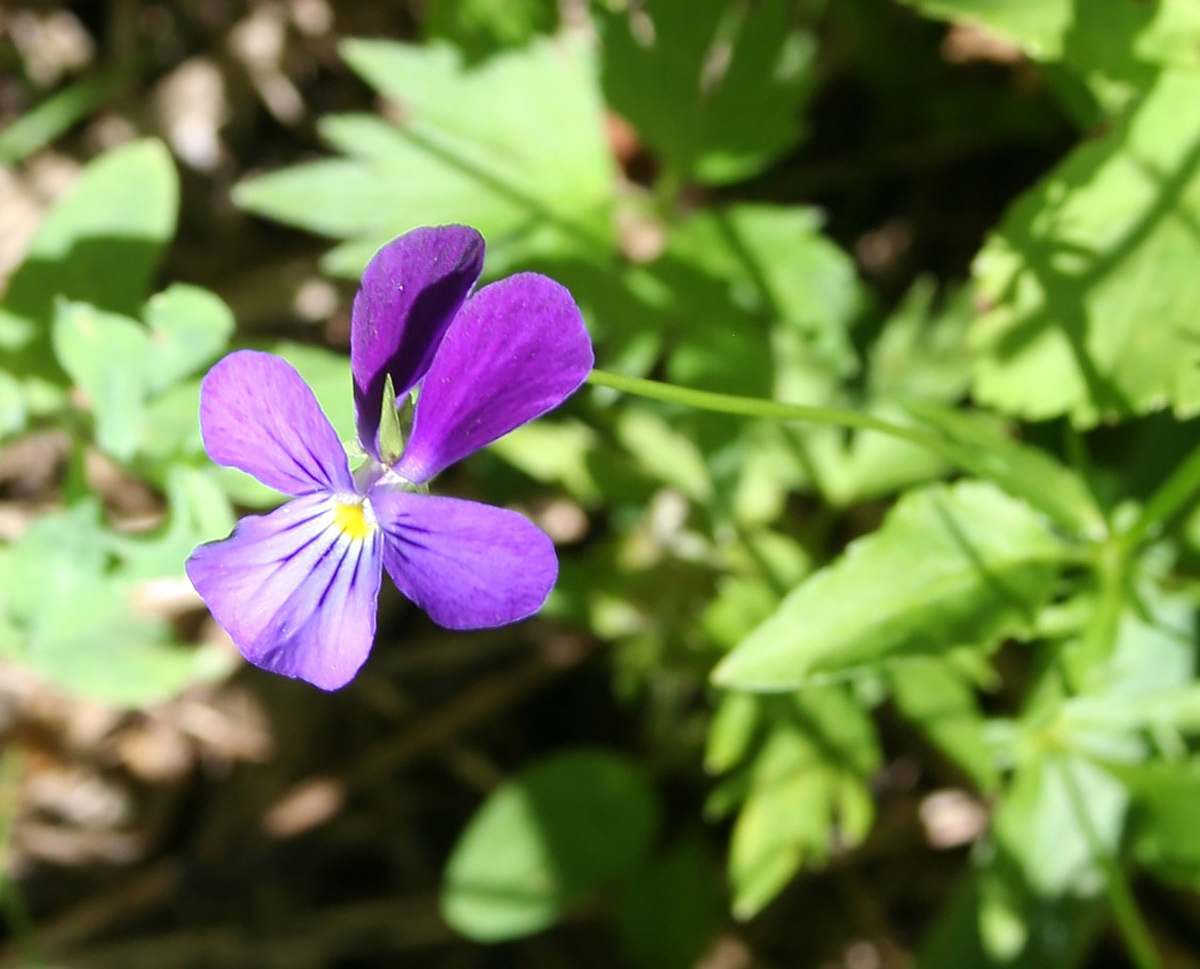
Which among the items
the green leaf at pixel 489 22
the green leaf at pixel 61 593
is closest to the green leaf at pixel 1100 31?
the green leaf at pixel 489 22

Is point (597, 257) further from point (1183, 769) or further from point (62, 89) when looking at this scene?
point (62, 89)

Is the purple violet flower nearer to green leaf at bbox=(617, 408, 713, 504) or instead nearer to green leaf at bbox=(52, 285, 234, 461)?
green leaf at bbox=(52, 285, 234, 461)

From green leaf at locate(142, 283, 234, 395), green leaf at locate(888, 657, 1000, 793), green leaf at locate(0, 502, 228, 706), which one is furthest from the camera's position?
green leaf at locate(888, 657, 1000, 793)

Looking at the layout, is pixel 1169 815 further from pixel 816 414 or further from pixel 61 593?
pixel 61 593

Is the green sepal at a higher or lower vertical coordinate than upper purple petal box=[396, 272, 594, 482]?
→ lower

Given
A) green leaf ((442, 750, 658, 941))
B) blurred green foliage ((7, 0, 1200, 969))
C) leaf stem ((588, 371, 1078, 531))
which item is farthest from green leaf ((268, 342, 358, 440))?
green leaf ((442, 750, 658, 941))

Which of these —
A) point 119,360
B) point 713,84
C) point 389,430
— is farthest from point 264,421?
point 713,84

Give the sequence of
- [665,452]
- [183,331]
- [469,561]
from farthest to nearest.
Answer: [665,452] < [183,331] < [469,561]

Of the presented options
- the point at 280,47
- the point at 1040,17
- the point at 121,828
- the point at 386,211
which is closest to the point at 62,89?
the point at 280,47
